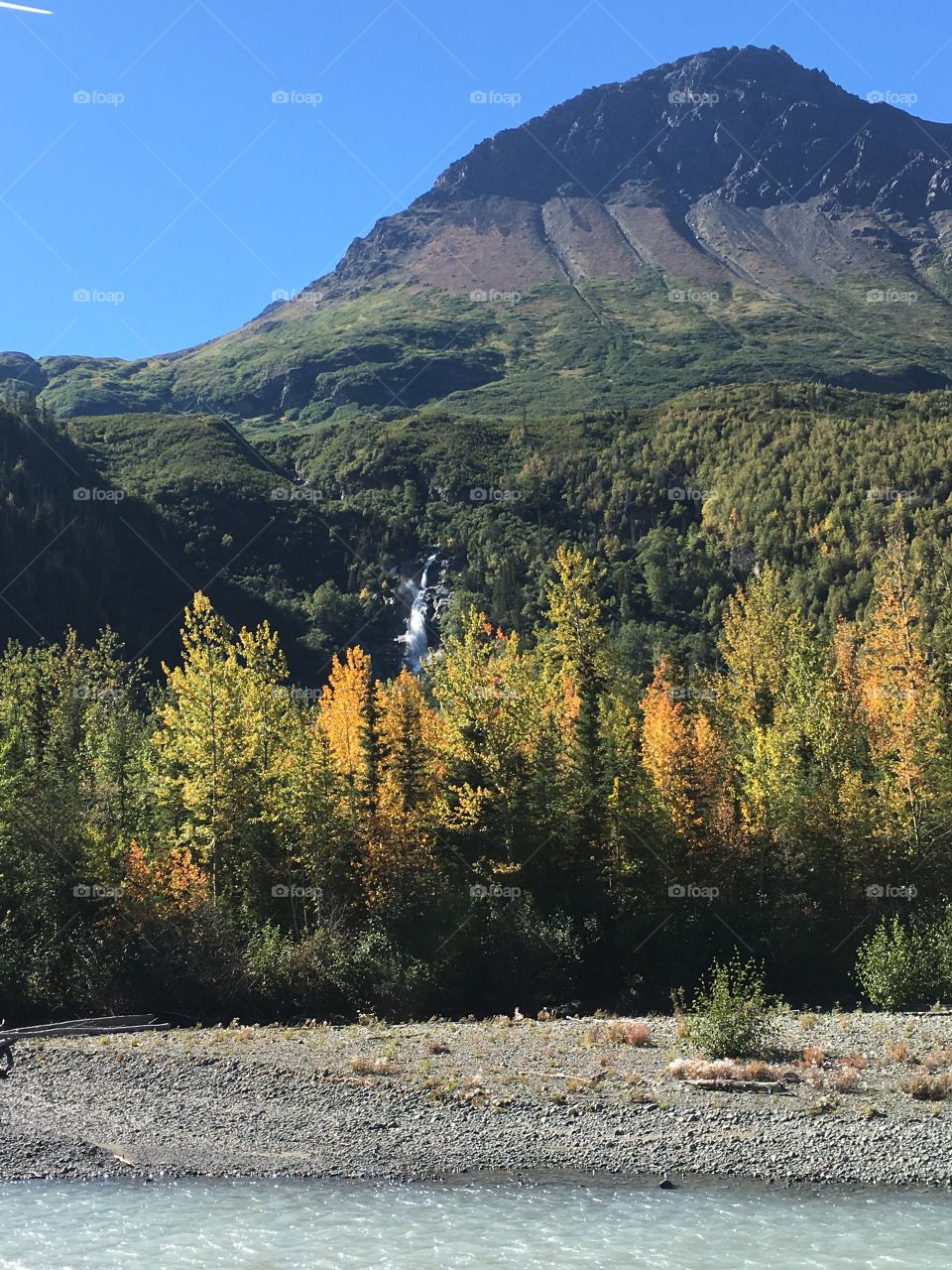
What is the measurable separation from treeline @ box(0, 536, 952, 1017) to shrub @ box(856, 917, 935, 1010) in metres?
3.14

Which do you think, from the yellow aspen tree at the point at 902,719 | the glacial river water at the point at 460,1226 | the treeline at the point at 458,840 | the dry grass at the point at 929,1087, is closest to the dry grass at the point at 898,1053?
the dry grass at the point at 929,1087

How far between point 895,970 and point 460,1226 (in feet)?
66.9

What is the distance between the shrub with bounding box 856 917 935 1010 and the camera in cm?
3434

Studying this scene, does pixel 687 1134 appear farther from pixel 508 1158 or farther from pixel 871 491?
pixel 871 491

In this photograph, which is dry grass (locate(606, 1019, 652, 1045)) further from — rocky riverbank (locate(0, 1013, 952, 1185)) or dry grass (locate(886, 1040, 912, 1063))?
dry grass (locate(886, 1040, 912, 1063))

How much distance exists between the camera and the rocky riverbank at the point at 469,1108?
21984 millimetres

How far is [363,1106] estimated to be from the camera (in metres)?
25.0

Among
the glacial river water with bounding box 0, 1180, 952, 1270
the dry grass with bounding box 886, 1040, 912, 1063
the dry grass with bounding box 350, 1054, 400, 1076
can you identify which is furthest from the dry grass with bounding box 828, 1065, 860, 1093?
the dry grass with bounding box 350, 1054, 400, 1076

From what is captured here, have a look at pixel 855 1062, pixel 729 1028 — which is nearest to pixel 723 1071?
pixel 729 1028

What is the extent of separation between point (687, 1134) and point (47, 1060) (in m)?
17.0

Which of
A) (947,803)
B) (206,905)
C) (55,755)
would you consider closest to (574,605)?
(947,803)

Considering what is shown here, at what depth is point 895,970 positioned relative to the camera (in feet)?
113

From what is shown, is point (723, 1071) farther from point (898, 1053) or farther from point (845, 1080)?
point (898, 1053)

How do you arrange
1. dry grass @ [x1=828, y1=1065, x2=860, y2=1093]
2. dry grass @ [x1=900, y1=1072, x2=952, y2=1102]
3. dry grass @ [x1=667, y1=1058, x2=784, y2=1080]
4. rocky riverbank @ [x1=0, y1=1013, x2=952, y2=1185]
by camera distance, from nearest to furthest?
rocky riverbank @ [x1=0, y1=1013, x2=952, y2=1185], dry grass @ [x1=900, y1=1072, x2=952, y2=1102], dry grass @ [x1=828, y1=1065, x2=860, y2=1093], dry grass @ [x1=667, y1=1058, x2=784, y2=1080]
